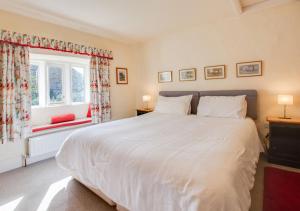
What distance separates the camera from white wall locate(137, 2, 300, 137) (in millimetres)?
2654

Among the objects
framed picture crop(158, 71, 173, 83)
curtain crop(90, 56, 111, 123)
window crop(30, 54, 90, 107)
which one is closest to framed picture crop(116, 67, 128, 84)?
curtain crop(90, 56, 111, 123)

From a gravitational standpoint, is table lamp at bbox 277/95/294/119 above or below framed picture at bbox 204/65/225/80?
below

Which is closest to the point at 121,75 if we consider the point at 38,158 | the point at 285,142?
the point at 38,158

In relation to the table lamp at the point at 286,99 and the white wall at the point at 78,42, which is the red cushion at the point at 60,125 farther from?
the table lamp at the point at 286,99

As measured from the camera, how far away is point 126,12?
2812 millimetres

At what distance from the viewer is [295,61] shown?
2627 millimetres

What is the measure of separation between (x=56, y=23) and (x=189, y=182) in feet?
11.2

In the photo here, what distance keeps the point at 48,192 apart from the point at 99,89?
7.18ft

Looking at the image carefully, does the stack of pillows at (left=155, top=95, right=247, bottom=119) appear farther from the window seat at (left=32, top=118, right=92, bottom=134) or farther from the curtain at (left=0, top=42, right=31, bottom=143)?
the curtain at (left=0, top=42, right=31, bottom=143)

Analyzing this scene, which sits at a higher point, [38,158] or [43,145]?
[43,145]

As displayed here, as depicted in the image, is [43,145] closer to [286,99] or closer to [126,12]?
[126,12]

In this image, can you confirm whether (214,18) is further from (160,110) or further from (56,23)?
(56,23)

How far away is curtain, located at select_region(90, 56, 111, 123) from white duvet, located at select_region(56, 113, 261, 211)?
1622 mm

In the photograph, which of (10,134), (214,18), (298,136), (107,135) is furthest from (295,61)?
(10,134)
